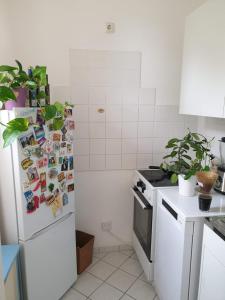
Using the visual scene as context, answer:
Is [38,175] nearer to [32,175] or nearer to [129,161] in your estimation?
[32,175]

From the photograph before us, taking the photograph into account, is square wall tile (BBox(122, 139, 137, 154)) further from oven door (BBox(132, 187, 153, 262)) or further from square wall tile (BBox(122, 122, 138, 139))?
oven door (BBox(132, 187, 153, 262))

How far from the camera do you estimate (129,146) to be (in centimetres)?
230

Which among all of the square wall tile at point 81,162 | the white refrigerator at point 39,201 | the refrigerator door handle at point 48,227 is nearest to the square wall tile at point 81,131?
the square wall tile at point 81,162

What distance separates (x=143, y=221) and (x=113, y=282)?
24.1 inches

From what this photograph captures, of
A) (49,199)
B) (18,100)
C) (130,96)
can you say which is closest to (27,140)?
(18,100)

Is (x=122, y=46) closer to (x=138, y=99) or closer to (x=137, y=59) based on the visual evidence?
(x=137, y=59)

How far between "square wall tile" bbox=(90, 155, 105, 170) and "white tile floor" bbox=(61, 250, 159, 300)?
3.13 feet

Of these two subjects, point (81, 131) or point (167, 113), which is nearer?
point (81, 131)

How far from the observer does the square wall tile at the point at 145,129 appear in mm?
2279

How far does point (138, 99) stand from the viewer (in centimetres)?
222

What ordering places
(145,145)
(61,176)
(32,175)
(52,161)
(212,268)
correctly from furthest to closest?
(145,145) < (61,176) < (52,161) < (32,175) < (212,268)

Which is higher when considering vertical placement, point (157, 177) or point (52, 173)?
point (52, 173)

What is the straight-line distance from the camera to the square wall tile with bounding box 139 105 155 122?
2246mm

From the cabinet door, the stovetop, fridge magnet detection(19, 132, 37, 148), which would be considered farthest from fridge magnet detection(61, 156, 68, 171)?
the cabinet door
